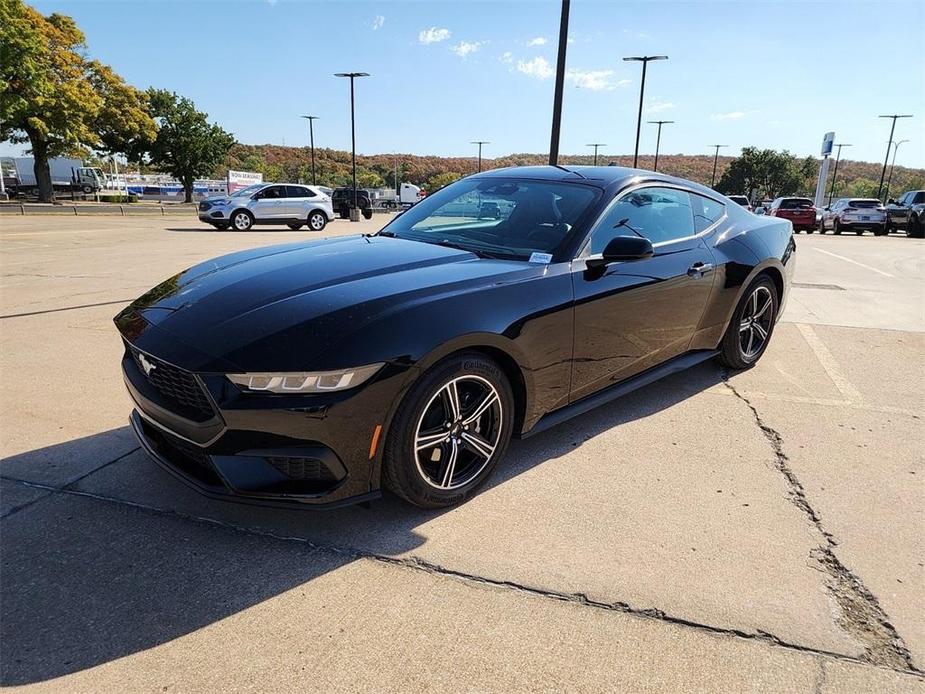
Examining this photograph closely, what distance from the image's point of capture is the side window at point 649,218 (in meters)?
3.40

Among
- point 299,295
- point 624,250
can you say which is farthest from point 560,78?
point 299,295

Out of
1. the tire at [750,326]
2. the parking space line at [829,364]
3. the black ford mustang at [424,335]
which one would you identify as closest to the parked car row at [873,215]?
the parking space line at [829,364]

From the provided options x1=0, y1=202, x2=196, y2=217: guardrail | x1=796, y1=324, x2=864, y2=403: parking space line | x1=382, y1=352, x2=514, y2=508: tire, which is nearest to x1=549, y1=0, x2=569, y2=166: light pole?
x1=796, y1=324, x2=864, y2=403: parking space line

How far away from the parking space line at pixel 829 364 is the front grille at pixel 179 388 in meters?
4.21

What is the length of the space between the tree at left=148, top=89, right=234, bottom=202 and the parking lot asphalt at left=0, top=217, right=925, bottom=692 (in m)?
52.2

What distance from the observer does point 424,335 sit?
2.44 meters

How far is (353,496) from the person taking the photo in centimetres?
240

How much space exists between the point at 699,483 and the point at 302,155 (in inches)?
5890

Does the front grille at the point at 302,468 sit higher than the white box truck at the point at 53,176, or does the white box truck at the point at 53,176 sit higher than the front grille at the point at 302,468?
the white box truck at the point at 53,176

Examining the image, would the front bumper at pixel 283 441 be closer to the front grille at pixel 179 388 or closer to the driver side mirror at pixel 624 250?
the front grille at pixel 179 388

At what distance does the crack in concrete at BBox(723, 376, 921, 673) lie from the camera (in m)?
1.97

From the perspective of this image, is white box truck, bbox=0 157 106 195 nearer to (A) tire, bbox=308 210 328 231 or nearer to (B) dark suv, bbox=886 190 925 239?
(A) tire, bbox=308 210 328 231

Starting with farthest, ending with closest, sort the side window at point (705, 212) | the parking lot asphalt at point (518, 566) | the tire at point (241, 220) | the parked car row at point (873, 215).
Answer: the parked car row at point (873, 215)
the tire at point (241, 220)
the side window at point (705, 212)
the parking lot asphalt at point (518, 566)

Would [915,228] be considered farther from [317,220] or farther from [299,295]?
[299,295]
